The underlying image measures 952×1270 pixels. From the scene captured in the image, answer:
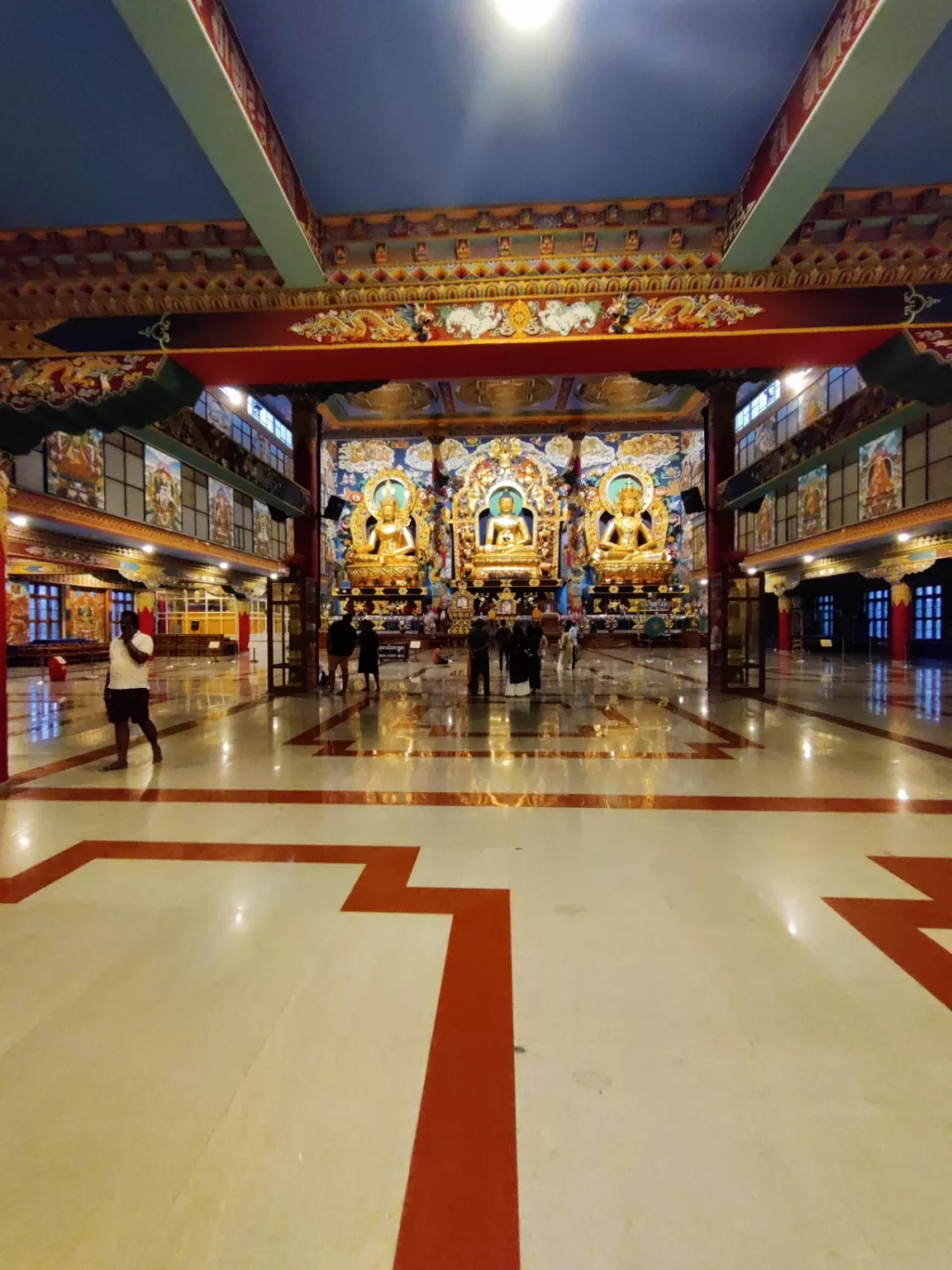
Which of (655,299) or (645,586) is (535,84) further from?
(645,586)

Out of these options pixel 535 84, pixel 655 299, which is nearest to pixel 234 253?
pixel 535 84

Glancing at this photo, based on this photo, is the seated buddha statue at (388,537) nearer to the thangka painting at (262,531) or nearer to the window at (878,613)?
the thangka painting at (262,531)

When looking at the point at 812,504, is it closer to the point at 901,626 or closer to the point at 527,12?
the point at 901,626

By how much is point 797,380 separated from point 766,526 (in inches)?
181

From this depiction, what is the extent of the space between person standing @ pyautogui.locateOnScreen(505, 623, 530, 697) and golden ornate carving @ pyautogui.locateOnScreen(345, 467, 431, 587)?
17143 millimetres

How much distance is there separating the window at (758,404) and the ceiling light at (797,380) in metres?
0.65

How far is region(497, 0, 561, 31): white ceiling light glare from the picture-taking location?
320cm

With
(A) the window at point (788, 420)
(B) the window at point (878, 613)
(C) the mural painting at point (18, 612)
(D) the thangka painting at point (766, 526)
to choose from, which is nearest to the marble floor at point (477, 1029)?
(C) the mural painting at point (18, 612)

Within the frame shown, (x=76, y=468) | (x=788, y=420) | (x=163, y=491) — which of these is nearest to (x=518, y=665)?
(x=76, y=468)

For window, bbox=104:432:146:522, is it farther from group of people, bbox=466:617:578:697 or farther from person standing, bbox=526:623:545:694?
person standing, bbox=526:623:545:694

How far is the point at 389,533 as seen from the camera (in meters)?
26.1

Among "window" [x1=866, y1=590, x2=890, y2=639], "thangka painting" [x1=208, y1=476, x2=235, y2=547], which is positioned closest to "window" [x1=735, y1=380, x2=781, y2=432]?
"window" [x1=866, y1=590, x2=890, y2=639]

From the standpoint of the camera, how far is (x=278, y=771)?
4516mm

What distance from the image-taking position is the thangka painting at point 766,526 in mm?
19828
